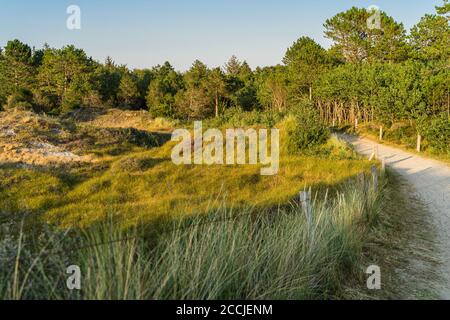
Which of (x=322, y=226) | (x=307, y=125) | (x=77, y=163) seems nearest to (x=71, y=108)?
(x=77, y=163)

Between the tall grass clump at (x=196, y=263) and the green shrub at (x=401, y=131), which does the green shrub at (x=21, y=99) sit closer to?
the green shrub at (x=401, y=131)

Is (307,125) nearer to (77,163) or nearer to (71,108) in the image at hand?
(77,163)

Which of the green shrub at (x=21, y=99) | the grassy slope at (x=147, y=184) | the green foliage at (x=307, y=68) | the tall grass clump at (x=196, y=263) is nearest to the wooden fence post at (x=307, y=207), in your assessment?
the tall grass clump at (x=196, y=263)

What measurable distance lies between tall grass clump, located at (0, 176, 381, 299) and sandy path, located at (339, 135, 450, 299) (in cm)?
169

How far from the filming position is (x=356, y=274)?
5.29 m

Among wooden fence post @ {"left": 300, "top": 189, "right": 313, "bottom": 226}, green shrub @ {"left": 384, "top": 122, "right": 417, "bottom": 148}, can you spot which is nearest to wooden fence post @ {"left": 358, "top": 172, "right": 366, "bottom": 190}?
wooden fence post @ {"left": 300, "top": 189, "right": 313, "bottom": 226}

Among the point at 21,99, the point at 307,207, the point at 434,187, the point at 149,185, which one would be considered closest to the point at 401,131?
the point at 434,187

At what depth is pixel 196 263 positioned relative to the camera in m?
3.59

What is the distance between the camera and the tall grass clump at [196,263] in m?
3.06

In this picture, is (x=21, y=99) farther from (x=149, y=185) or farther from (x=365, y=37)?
(x=365, y=37)

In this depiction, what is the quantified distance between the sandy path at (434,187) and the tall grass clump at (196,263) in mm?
1690

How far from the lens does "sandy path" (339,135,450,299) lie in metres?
6.46
